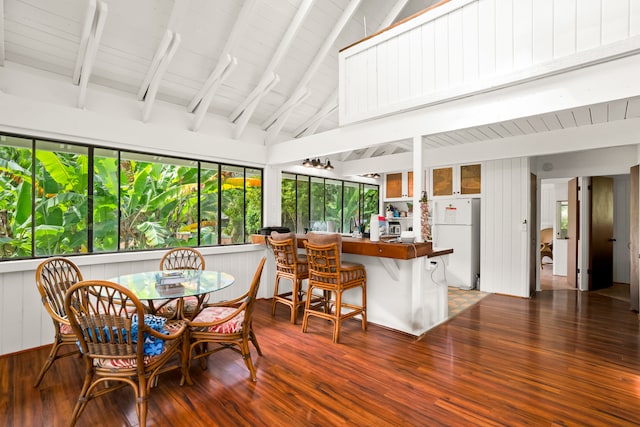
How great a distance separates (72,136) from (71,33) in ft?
3.40

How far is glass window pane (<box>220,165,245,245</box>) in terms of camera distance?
4.99 meters

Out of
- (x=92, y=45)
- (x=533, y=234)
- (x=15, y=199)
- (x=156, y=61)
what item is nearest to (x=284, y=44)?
(x=156, y=61)

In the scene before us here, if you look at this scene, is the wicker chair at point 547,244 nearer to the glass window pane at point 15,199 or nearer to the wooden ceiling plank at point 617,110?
the wooden ceiling plank at point 617,110

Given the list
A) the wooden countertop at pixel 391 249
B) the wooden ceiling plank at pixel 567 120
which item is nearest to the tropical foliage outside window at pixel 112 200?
the wooden countertop at pixel 391 249

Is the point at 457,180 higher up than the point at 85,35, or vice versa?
the point at 85,35

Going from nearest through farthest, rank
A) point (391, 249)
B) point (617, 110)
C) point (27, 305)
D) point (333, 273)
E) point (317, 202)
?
1. point (27, 305)
2. point (391, 249)
3. point (333, 273)
4. point (617, 110)
5. point (317, 202)

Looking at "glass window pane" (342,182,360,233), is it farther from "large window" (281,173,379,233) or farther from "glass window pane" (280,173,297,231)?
"glass window pane" (280,173,297,231)

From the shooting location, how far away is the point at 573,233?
6289 mm

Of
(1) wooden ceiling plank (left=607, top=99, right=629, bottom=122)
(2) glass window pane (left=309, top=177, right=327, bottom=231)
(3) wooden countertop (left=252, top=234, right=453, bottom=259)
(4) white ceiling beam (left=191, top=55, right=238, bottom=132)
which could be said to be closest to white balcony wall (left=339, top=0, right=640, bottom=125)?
(4) white ceiling beam (left=191, top=55, right=238, bottom=132)

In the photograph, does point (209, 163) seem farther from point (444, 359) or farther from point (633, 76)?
point (633, 76)

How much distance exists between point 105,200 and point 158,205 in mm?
727

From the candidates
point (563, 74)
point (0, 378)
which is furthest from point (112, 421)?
point (563, 74)

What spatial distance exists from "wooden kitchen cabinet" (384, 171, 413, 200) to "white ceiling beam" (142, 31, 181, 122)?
507cm

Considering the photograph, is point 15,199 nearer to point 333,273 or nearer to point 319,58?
point 333,273
